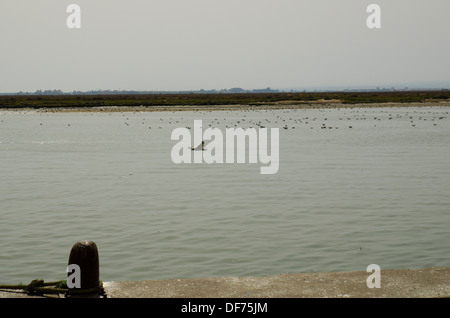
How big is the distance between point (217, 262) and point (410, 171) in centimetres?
1513

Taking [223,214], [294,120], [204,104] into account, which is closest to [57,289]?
[223,214]

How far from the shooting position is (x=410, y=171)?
2455 centimetres

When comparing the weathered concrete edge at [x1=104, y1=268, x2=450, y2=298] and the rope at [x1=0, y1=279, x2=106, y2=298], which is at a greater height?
the rope at [x1=0, y1=279, x2=106, y2=298]

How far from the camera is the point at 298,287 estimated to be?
8758 millimetres

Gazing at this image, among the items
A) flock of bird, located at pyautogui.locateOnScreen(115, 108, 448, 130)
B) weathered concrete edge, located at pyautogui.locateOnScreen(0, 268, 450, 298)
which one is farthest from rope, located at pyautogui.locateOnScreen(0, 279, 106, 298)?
flock of bird, located at pyautogui.locateOnScreen(115, 108, 448, 130)

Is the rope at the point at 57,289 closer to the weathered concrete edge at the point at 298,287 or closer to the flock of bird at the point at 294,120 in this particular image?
the weathered concrete edge at the point at 298,287

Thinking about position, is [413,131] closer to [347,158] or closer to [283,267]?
[347,158]

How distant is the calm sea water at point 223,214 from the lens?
37.9 feet

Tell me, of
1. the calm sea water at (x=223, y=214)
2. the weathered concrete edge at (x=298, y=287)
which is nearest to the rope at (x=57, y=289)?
the weathered concrete edge at (x=298, y=287)

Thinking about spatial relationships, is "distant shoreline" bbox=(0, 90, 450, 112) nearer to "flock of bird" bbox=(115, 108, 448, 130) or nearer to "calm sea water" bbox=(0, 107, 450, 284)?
"flock of bird" bbox=(115, 108, 448, 130)

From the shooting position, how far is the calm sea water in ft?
37.9

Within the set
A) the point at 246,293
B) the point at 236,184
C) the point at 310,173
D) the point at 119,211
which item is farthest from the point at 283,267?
the point at 310,173

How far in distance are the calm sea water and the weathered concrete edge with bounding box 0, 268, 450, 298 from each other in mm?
1654
